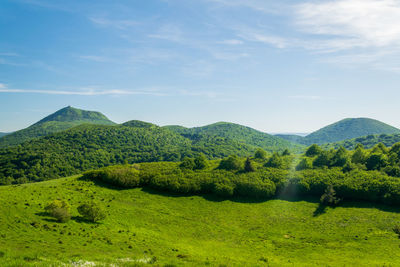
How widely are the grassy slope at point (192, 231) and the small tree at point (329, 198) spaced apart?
2.86 metres

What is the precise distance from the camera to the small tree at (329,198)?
7131 centimetres

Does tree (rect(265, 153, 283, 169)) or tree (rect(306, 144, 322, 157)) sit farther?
tree (rect(306, 144, 322, 157))

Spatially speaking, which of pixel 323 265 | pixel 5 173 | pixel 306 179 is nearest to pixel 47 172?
pixel 5 173

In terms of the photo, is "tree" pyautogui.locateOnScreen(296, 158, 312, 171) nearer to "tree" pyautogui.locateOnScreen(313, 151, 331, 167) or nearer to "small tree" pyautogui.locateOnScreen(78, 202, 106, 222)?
"tree" pyautogui.locateOnScreen(313, 151, 331, 167)

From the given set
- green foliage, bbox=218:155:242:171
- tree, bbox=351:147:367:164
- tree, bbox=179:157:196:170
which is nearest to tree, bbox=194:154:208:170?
tree, bbox=179:157:196:170

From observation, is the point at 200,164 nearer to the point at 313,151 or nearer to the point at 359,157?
the point at 313,151

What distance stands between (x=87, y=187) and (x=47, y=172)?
148 metres

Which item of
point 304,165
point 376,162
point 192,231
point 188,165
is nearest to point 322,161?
point 304,165

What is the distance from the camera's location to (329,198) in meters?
71.4

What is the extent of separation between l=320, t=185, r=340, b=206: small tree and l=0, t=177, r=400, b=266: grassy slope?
2862 mm

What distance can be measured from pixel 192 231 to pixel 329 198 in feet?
157

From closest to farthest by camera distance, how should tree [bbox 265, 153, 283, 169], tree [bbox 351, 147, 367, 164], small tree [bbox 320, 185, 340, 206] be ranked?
small tree [bbox 320, 185, 340, 206]
tree [bbox 351, 147, 367, 164]
tree [bbox 265, 153, 283, 169]

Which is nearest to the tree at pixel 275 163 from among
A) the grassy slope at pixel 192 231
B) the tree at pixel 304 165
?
the tree at pixel 304 165

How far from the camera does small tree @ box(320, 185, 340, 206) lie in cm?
7131
